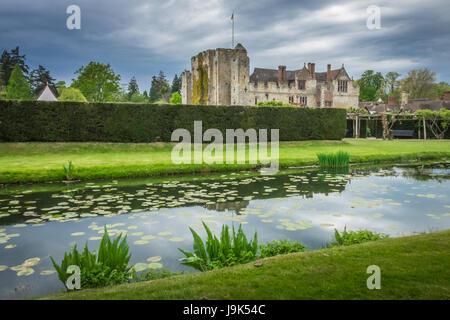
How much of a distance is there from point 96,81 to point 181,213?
148 feet

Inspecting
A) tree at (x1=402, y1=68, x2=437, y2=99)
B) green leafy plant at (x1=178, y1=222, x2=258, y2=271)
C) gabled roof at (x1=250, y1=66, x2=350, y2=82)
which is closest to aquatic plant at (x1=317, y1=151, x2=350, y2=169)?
green leafy plant at (x1=178, y1=222, x2=258, y2=271)

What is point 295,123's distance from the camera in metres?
23.9

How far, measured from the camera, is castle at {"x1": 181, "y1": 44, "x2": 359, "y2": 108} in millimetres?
39938

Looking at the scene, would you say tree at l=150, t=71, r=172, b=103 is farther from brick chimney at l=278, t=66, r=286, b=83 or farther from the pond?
the pond

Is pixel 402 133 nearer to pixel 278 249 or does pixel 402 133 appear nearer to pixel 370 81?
pixel 278 249

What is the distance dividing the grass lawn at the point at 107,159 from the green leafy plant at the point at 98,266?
7.98m

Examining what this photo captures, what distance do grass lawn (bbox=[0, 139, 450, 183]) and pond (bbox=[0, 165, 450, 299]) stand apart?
100 centimetres

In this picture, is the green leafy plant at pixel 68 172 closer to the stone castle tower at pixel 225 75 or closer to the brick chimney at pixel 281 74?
the stone castle tower at pixel 225 75

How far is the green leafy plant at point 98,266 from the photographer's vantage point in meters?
3.69

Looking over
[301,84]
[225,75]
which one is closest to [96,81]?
[225,75]

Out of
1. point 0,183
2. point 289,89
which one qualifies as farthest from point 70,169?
point 289,89

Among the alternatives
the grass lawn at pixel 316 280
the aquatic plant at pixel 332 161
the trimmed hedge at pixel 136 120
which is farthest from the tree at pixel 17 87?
the grass lawn at pixel 316 280
